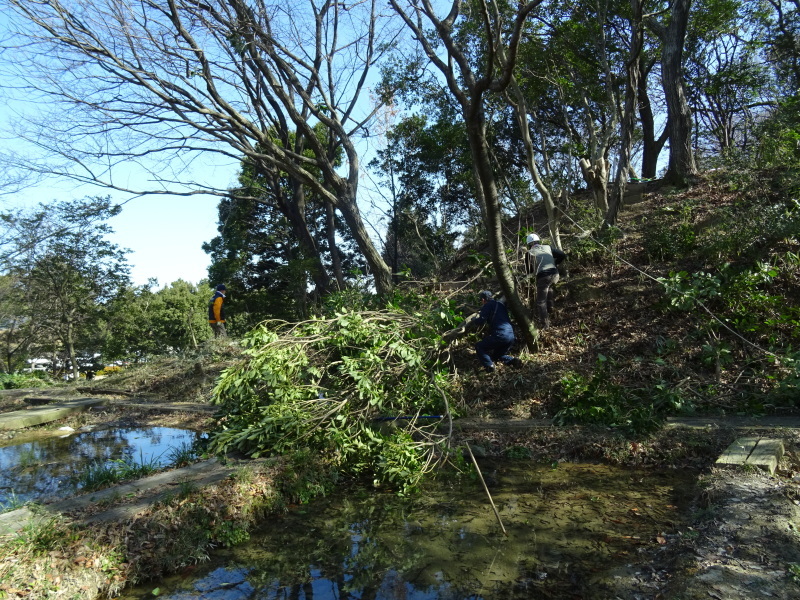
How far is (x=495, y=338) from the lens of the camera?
9008mm

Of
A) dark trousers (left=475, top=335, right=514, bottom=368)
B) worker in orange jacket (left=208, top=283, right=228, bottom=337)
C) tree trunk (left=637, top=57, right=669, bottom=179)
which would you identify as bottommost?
dark trousers (left=475, top=335, right=514, bottom=368)

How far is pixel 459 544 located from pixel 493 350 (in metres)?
4.83

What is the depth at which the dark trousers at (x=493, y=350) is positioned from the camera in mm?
9023

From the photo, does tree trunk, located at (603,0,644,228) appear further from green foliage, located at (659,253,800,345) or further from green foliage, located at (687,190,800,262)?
green foliage, located at (659,253,800,345)

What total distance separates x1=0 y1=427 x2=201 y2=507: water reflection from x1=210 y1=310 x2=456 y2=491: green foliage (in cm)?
123

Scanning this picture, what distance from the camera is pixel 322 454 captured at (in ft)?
20.4

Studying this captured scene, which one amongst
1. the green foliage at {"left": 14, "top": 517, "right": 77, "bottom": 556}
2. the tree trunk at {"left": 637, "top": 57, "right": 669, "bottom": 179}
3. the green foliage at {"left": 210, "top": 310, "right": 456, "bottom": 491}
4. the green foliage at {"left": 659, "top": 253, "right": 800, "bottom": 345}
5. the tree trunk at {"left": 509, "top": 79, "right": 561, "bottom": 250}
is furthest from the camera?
the tree trunk at {"left": 637, "top": 57, "right": 669, "bottom": 179}

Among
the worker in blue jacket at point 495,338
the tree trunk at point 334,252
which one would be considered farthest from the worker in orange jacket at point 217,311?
the worker in blue jacket at point 495,338

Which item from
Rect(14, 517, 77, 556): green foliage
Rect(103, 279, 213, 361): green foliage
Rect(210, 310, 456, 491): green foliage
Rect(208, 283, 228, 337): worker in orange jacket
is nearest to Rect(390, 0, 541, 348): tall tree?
Rect(210, 310, 456, 491): green foliage

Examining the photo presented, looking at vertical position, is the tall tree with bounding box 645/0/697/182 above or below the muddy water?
above

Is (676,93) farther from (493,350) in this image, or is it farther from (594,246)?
(493,350)

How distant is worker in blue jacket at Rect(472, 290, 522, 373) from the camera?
9000 millimetres

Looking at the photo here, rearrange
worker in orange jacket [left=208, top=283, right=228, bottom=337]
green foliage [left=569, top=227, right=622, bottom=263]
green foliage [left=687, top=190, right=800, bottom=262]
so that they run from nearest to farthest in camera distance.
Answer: green foliage [left=687, top=190, right=800, bottom=262] < green foliage [left=569, top=227, right=622, bottom=263] < worker in orange jacket [left=208, top=283, right=228, bottom=337]

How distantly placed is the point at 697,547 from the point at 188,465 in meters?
4.79
